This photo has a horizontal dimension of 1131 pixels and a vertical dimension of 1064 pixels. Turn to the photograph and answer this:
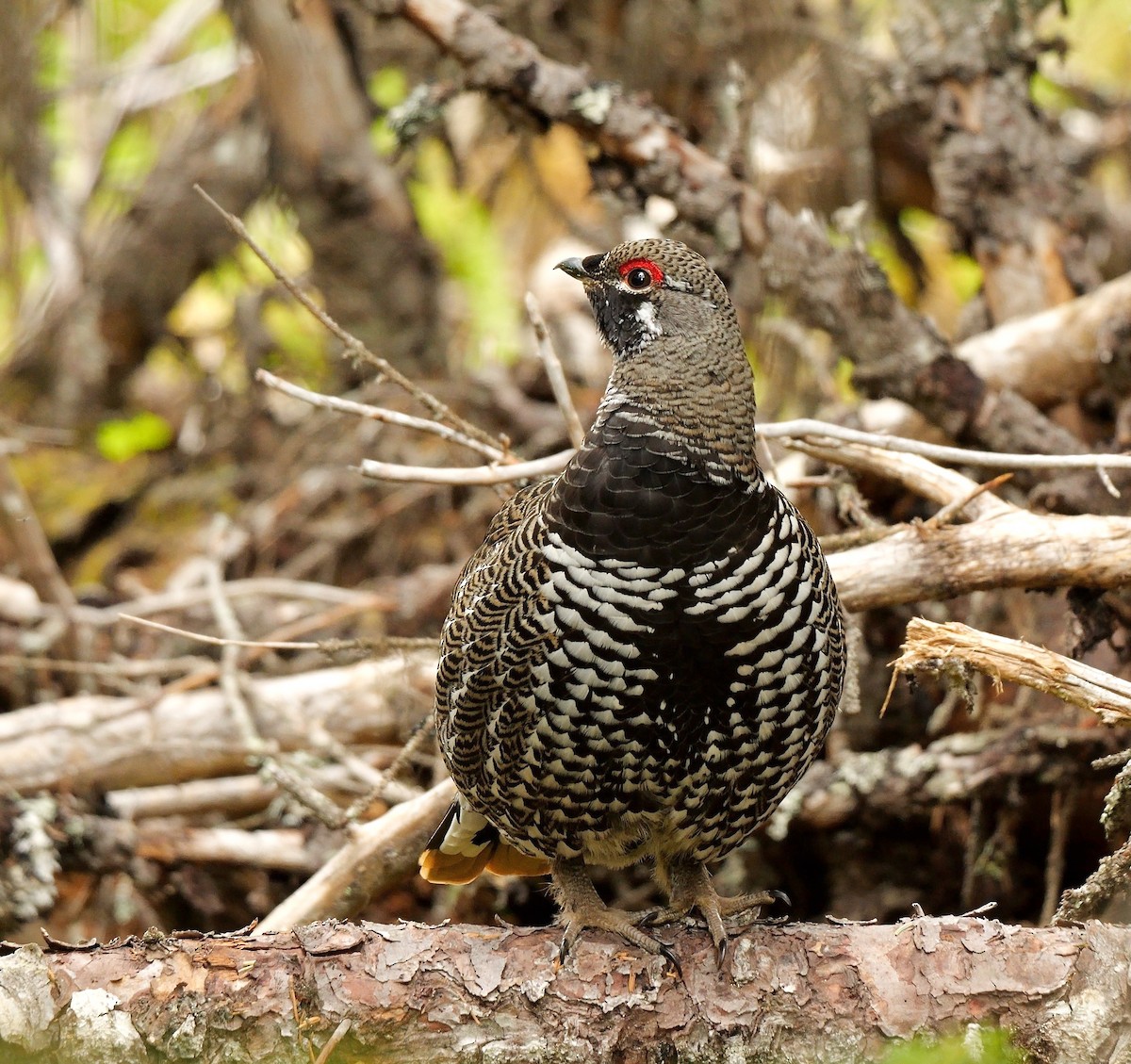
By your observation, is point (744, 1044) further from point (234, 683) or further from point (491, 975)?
point (234, 683)

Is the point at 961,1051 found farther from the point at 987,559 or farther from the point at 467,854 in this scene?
the point at 467,854

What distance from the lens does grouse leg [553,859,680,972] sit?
2.93m

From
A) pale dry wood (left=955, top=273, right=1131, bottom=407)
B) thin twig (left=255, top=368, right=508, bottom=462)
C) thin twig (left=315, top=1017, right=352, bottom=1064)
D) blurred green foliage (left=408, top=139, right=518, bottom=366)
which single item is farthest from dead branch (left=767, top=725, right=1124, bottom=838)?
blurred green foliage (left=408, top=139, right=518, bottom=366)

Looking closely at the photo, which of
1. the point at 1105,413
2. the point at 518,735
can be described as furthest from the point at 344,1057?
the point at 1105,413

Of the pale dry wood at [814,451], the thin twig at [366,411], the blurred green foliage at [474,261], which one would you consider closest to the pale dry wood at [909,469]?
the pale dry wood at [814,451]

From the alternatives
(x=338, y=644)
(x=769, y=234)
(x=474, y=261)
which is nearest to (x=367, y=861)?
(x=338, y=644)

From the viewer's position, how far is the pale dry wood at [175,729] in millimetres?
4691

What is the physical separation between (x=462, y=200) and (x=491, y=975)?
20.9 ft

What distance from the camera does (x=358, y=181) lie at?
6523 mm

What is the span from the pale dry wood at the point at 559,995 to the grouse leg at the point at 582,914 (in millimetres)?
42

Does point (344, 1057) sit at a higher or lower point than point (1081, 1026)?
higher

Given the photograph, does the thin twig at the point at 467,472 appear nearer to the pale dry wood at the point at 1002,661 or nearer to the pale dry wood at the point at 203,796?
the pale dry wood at the point at 1002,661

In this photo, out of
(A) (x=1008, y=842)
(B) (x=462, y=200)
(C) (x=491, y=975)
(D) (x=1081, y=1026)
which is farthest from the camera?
(B) (x=462, y=200)

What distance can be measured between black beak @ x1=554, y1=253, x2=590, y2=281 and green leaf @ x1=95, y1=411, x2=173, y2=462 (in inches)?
180
